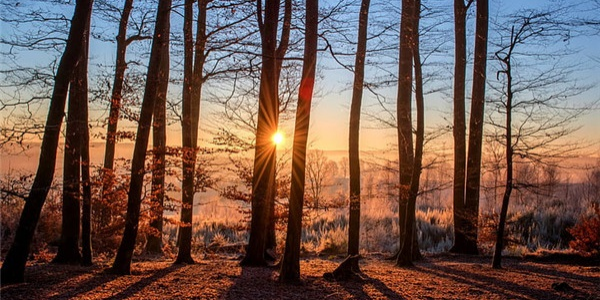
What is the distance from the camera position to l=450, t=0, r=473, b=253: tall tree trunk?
576 inches

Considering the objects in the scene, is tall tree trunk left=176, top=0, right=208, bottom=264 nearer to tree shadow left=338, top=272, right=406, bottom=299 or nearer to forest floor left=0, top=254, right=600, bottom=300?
forest floor left=0, top=254, right=600, bottom=300

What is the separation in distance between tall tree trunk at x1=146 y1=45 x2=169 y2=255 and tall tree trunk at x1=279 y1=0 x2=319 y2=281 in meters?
2.92

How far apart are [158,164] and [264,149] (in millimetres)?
2069

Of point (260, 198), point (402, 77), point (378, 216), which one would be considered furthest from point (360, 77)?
point (378, 216)

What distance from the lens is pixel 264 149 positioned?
999 centimetres

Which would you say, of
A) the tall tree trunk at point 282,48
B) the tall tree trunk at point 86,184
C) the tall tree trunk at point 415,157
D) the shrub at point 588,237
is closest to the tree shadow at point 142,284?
the tall tree trunk at point 86,184

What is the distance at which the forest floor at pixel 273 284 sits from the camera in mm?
6926

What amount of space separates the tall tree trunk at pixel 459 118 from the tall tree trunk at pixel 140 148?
922 cm

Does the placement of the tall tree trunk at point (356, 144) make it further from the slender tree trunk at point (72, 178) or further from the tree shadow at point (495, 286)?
the slender tree trunk at point (72, 178)

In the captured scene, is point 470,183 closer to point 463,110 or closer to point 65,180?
point 463,110

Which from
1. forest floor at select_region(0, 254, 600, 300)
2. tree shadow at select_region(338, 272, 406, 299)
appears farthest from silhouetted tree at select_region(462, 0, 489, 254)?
tree shadow at select_region(338, 272, 406, 299)

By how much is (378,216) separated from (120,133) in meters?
17.7

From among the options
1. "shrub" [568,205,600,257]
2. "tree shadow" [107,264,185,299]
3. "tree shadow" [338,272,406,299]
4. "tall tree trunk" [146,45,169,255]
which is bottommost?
"tree shadow" [107,264,185,299]

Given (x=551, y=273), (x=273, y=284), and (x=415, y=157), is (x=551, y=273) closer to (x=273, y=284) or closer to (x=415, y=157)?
(x=415, y=157)
